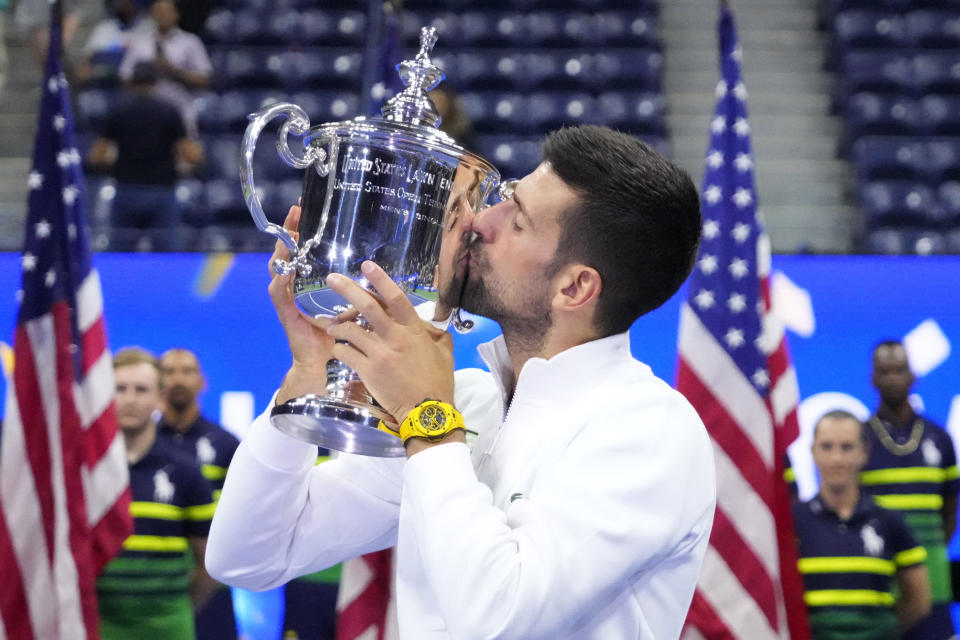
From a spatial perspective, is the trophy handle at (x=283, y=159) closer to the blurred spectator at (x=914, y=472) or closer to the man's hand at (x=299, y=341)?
the man's hand at (x=299, y=341)

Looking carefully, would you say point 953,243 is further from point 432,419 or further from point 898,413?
point 432,419

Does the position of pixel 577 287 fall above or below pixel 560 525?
above

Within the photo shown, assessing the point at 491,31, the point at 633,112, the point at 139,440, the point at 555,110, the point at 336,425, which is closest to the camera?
the point at 336,425

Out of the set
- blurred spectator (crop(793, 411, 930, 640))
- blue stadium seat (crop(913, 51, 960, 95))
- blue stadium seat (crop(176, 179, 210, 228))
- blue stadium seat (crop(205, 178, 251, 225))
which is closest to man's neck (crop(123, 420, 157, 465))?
blue stadium seat (crop(176, 179, 210, 228))

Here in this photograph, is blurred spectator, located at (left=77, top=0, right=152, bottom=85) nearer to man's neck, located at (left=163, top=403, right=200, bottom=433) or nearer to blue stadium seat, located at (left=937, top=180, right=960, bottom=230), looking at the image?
man's neck, located at (left=163, top=403, right=200, bottom=433)

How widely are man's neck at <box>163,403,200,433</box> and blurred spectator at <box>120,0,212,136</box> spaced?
8.79 ft

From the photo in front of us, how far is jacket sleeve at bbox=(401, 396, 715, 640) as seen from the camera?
1439mm

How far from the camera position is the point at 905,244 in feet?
18.4

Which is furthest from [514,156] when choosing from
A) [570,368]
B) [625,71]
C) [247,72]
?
[570,368]

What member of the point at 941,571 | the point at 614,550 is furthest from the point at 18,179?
the point at 614,550

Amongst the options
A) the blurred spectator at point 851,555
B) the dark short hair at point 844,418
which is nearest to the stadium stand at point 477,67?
the dark short hair at point 844,418

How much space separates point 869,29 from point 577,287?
7700 mm

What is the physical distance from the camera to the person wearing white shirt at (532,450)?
4.84ft

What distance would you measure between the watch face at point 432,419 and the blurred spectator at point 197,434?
3244mm
